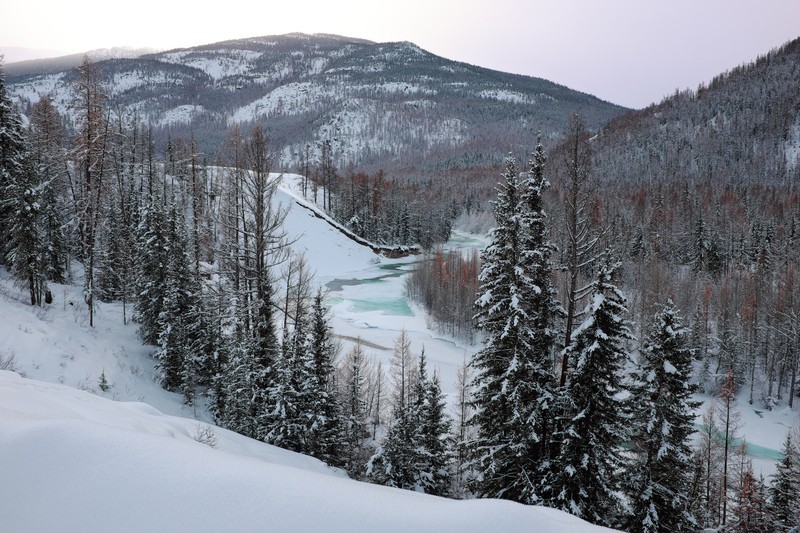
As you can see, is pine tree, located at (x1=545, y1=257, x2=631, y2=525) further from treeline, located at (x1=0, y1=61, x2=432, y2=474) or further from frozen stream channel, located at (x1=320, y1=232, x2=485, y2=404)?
frozen stream channel, located at (x1=320, y1=232, x2=485, y2=404)

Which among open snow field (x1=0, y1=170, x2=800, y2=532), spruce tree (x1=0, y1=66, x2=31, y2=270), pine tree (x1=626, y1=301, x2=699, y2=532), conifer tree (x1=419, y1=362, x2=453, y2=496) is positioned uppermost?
spruce tree (x1=0, y1=66, x2=31, y2=270)

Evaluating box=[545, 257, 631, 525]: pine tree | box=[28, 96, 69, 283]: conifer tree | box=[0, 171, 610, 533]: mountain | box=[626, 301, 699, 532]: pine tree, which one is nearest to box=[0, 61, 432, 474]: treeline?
box=[28, 96, 69, 283]: conifer tree

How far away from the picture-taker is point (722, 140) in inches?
6348

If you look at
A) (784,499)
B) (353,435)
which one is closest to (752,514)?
(784,499)

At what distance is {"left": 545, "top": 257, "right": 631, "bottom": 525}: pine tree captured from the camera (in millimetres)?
12961

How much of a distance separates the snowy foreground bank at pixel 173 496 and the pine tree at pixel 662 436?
13.1 metres

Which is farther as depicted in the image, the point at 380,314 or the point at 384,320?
the point at 380,314

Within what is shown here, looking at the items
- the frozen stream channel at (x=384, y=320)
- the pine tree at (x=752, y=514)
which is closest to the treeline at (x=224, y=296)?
the frozen stream channel at (x=384, y=320)

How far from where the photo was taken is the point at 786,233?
75.7 m

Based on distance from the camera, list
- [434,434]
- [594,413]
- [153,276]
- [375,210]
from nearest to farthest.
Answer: [594,413]
[434,434]
[153,276]
[375,210]

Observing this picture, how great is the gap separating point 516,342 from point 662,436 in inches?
236

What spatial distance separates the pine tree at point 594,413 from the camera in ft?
42.5

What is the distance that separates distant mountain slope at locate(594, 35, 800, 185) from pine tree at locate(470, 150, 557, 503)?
150 m

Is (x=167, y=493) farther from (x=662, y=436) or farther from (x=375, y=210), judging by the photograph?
(x=375, y=210)
